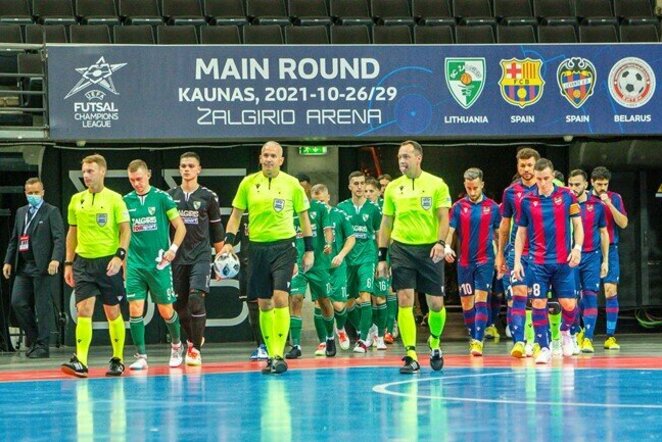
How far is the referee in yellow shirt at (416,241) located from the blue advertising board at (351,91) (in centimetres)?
448

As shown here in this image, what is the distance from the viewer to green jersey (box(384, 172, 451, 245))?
44.9 ft

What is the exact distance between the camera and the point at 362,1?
21.6m

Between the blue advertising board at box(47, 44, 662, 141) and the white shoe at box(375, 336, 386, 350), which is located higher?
the blue advertising board at box(47, 44, 662, 141)

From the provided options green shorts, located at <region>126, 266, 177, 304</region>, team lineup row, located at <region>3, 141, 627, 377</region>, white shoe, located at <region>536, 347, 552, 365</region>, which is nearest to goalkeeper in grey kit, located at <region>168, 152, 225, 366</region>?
team lineup row, located at <region>3, 141, 627, 377</region>

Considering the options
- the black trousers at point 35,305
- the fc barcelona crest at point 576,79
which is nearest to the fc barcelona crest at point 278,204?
the black trousers at point 35,305

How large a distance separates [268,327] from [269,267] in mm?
608

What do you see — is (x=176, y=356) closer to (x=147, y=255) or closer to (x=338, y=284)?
(x=147, y=255)

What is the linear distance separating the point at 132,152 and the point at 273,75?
102 inches

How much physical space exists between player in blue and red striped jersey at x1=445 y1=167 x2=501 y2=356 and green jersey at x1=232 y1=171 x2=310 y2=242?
2.78 m

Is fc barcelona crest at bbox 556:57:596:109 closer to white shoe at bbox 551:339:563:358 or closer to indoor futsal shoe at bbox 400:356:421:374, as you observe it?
white shoe at bbox 551:339:563:358

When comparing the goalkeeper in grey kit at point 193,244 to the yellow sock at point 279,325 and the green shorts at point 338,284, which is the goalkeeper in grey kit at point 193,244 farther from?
the green shorts at point 338,284

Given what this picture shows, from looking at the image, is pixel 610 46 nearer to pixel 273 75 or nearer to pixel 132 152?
pixel 273 75

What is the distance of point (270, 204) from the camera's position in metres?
13.8

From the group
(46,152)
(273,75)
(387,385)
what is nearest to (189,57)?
(273,75)
